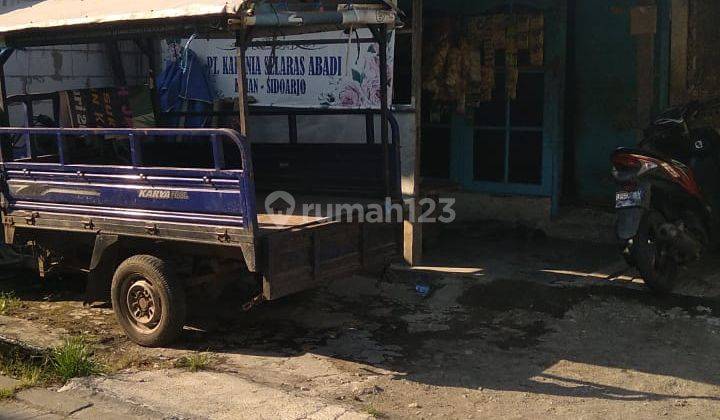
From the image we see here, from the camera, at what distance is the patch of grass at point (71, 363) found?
487 centimetres

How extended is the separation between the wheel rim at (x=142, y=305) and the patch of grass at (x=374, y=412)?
1804 mm

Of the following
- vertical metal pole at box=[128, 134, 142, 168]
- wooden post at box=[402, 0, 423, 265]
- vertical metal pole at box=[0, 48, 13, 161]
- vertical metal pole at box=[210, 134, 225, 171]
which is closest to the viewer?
vertical metal pole at box=[210, 134, 225, 171]

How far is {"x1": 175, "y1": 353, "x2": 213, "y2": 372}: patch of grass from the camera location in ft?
16.4

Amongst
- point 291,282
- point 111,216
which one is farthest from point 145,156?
point 291,282

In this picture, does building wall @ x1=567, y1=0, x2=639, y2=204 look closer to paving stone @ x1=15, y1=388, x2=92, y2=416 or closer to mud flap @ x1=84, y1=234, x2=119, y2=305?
mud flap @ x1=84, y1=234, x2=119, y2=305

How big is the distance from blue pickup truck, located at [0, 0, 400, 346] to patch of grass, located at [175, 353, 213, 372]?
0.27 m

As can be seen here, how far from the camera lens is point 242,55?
4672 millimetres

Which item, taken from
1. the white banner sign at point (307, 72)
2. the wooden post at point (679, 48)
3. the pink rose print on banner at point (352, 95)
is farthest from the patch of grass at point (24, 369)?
the wooden post at point (679, 48)

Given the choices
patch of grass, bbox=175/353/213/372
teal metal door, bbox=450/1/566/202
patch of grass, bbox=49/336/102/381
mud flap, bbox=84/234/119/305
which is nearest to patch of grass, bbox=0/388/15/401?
patch of grass, bbox=49/336/102/381

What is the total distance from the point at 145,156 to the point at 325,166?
6.22ft

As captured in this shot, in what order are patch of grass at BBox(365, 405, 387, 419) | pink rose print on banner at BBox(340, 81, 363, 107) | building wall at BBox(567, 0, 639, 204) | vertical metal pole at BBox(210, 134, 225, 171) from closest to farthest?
patch of grass at BBox(365, 405, 387, 419) < vertical metal pole at BBox(210, 134, 225, 171) < pink rose print on banner at BBox(340, 81, 363, 107) < building wall at BBox(567, 0, 639, 204)

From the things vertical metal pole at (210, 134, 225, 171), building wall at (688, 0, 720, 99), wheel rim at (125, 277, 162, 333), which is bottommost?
wheel rim at (125, 277, 162, 333)

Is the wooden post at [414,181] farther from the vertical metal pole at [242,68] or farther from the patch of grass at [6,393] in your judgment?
the patch of grass at [6,393]

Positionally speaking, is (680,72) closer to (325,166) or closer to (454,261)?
(454,261)
